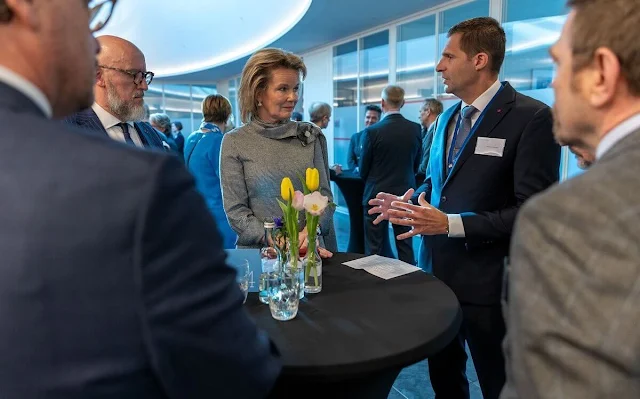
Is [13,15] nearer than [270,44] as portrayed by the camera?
Yes

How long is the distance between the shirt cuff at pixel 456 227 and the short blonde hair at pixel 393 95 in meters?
2.77

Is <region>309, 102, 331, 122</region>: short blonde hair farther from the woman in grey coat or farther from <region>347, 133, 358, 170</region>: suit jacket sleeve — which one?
the woman in grey coat

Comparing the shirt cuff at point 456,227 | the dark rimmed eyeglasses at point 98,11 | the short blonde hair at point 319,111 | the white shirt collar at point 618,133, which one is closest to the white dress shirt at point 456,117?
the shirt cuff at point 456,227

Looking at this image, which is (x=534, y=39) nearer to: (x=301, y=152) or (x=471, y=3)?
(x=471, y=3)

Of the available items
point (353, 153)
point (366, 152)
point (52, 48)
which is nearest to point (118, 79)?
point (52, 48)

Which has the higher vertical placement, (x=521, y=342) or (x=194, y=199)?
(x=194, y=199)

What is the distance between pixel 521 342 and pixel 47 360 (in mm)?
602

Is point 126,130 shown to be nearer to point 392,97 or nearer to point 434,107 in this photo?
→ point 392,97

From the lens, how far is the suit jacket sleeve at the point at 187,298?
20.6 inches

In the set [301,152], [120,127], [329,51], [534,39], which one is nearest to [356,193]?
[534,39]

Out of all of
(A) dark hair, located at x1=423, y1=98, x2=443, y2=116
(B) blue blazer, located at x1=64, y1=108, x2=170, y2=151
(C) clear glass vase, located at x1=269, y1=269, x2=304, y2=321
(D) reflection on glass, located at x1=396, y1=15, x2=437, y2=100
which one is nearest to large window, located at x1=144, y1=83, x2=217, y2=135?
(D) reflection on glass, located at x1=396, y1=15, x2=437, y2=100

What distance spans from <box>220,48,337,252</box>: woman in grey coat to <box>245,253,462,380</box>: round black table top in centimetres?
52

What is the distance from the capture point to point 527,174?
165 centimetres

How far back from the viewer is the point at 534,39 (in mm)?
4570
